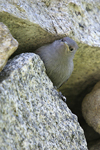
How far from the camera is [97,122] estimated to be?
10.8ft

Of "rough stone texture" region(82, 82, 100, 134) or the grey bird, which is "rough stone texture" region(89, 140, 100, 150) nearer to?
"rough stone texture" region(82, 82, 100, 134)

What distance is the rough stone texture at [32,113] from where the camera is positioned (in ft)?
5.47

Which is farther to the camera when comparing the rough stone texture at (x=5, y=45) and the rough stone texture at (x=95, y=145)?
the rough stone texture at (x=95, y=145)

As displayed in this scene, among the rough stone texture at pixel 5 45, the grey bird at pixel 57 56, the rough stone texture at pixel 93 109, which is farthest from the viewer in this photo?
the rough stone texture at pixel 93 109

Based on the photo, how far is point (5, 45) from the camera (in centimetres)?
210

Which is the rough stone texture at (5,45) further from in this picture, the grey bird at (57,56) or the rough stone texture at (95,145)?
the rough stone texture at (95,145)

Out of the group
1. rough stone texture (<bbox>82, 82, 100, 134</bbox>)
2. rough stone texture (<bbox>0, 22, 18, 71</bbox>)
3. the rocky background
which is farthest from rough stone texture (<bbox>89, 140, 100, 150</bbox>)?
rough stone texture (<bbox>0, 22, 18, 71</bbox>)

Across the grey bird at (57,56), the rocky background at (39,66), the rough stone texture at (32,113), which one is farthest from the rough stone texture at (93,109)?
the rough stone texture at (32,113)

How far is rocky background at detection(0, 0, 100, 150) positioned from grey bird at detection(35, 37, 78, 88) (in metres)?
0.12

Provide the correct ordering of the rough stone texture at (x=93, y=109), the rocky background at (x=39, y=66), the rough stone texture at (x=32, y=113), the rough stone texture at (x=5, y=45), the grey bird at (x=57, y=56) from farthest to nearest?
the rough stone texture at (x=93, y=109) < the grey bird at (x=57, y=56) < the rough stone texture at (x=5, y=45) < the rocky background at (x=39, y=66) < the rough stone texture at (x=32, y=113)

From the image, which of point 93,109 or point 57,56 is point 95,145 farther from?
point 57,56

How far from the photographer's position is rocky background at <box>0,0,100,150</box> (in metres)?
1.78

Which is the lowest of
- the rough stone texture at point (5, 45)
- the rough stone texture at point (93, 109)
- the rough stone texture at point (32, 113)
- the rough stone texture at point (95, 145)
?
the rough stone texture at point (95, 145)

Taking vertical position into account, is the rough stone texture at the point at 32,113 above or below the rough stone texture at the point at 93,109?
above
